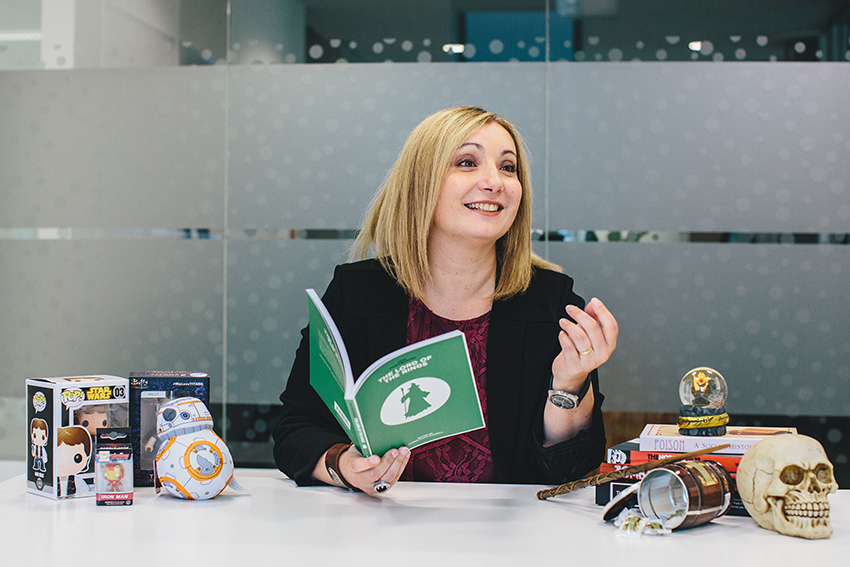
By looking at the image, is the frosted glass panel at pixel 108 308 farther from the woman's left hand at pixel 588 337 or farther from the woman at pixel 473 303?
the woman's left hand at pixel 588 337

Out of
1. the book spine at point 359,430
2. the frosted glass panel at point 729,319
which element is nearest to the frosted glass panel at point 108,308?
the frosted glass panel at point 729,319

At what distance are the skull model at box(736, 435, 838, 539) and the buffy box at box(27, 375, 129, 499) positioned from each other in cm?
111

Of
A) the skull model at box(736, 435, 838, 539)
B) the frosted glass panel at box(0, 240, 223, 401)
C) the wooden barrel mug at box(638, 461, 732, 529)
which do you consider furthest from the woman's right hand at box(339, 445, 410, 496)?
the frosted glass panel at box(0, 240, 223, 401)

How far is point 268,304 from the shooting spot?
3133 mm

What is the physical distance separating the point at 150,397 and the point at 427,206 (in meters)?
0.82

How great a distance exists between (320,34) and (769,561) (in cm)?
276

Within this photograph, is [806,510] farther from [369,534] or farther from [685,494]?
[369,534]

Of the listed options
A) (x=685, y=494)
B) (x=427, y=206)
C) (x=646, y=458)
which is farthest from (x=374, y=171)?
(x=685, y=494)

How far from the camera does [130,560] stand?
0.99 metres

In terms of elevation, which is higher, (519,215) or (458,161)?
(458,161)

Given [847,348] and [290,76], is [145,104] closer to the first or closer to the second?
[290,76]

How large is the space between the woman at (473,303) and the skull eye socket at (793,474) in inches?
20.1

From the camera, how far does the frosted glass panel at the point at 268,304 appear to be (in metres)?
3.11

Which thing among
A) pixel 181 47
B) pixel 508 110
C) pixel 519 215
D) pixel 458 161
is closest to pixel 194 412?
pixel 458 161
